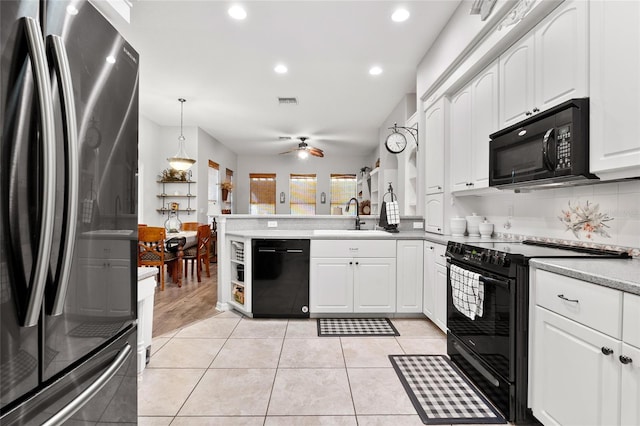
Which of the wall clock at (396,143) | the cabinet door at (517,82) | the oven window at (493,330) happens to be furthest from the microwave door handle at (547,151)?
the wall clock at (396,143)

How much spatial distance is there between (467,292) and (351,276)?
4.49 ft

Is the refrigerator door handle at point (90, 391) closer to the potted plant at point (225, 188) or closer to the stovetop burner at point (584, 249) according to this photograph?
the stovetop burner at point (584, 249)

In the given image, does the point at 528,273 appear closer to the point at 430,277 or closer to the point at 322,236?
the point at 430,277

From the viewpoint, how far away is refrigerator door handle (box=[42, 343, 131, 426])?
0.80 metres

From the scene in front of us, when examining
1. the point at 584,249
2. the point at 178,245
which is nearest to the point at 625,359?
the point at 584,249

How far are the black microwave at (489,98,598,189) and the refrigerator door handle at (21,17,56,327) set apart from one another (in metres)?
2.17

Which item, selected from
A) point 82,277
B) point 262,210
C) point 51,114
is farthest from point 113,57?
point 262,210

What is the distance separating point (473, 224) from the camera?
306cm

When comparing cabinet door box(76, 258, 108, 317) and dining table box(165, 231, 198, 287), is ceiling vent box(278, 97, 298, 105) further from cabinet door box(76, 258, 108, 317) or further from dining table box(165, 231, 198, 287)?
cabinet door box(76, 258, 108, 317)

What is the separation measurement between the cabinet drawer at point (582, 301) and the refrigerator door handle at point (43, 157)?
180 cm

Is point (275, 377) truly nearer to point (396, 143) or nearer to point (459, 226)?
point (459, 226)

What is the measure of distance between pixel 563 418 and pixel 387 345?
140cm

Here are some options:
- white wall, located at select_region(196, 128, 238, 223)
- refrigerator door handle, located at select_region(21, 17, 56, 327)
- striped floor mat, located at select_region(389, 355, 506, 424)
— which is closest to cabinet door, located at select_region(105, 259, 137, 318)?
refrigerator door handle, located at select_region(21, 17, 56, 327)

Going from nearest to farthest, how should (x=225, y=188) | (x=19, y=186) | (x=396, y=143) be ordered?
(x=19, y=186), (x=396, y=143), (x=225, y=188)
